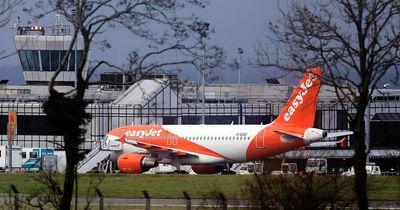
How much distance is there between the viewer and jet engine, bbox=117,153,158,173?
2766 inches

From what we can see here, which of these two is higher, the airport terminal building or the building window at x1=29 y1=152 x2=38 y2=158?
the airport terminal building

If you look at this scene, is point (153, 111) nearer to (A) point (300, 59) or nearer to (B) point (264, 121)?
(B) point (264, 121)

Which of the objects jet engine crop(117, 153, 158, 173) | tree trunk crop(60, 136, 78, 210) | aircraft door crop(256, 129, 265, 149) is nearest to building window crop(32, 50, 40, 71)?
jet engine crop(117, 153, 158, 173)

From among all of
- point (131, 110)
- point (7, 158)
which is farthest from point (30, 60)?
point (7, 158)

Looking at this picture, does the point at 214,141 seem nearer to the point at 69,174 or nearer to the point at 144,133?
the point at 144,133

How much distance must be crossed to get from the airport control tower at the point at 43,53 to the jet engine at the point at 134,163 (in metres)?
32.7

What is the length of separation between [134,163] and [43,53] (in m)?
39.1

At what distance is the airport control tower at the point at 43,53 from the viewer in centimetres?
10412

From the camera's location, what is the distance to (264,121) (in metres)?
97.3

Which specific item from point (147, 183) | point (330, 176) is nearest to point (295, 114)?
point (147, 183)

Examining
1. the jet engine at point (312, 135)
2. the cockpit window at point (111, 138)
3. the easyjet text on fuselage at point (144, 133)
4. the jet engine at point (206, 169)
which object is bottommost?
the jet engine at point (206, 169)

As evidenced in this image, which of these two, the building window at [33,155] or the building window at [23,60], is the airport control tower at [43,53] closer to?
the building window at [23,60]

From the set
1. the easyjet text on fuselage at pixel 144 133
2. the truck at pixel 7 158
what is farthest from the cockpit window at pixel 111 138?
the truck at pixel 7 158

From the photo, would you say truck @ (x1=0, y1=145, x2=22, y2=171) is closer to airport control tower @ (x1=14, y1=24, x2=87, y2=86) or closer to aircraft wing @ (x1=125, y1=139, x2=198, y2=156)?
aircraft wing @ (x1=125, y1=139, x2=198, y2=156)
